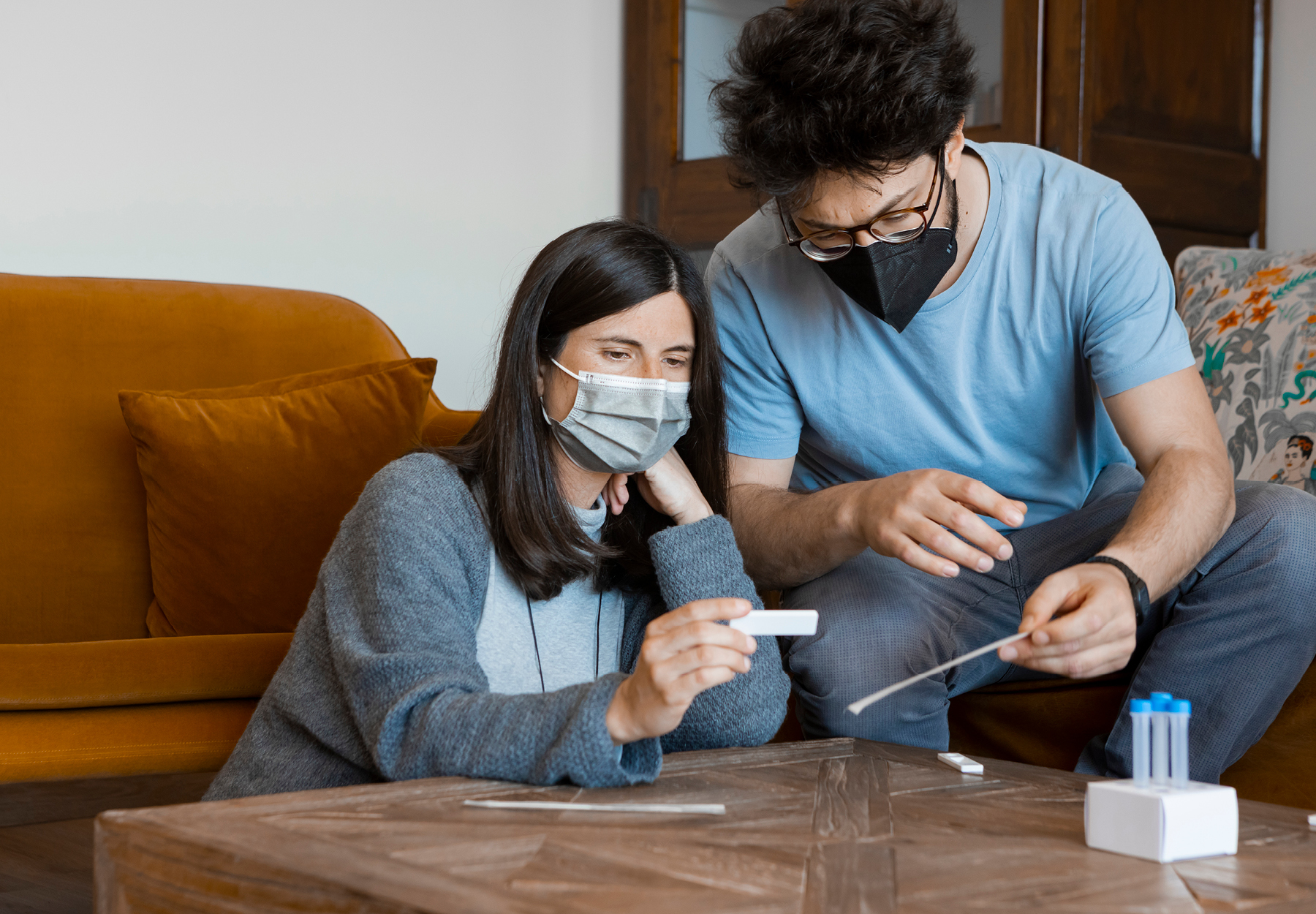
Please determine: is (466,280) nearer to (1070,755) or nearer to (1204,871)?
(1070,755)

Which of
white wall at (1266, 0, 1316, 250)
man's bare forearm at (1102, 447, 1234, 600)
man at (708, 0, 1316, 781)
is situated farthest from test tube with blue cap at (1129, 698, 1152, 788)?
white wall at (1266, 0, 1316, 250)

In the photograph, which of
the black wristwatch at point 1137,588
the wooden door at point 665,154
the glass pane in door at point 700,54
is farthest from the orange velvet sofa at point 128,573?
the glass pane in door at point 700,54

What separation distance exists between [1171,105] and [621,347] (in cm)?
205

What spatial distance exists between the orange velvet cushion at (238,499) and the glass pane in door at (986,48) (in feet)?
5.52

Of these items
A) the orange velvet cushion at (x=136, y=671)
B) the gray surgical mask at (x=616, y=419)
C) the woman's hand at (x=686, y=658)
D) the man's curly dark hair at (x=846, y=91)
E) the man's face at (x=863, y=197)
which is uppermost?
the man's curly dark hair at (x=846, y=91)

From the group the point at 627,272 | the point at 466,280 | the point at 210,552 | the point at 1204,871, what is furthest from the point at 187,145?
the point at 1204,871

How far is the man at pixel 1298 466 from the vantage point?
5.88 ft

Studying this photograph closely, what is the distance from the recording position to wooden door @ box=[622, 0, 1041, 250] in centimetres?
315

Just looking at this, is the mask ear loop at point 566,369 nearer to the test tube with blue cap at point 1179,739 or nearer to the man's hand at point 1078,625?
the man's hand at point 1078,625

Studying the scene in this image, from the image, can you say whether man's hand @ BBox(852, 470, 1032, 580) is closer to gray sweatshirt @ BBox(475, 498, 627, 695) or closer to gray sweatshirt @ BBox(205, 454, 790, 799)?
gray sweatshirt @ BBox(205, 454, 790, 799)

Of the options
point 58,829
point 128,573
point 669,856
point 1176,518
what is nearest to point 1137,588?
point 1176,518

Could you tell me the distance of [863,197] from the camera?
52.1 inches

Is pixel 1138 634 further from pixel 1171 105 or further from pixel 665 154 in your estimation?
pixel 665 154

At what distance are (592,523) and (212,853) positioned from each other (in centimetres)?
67
